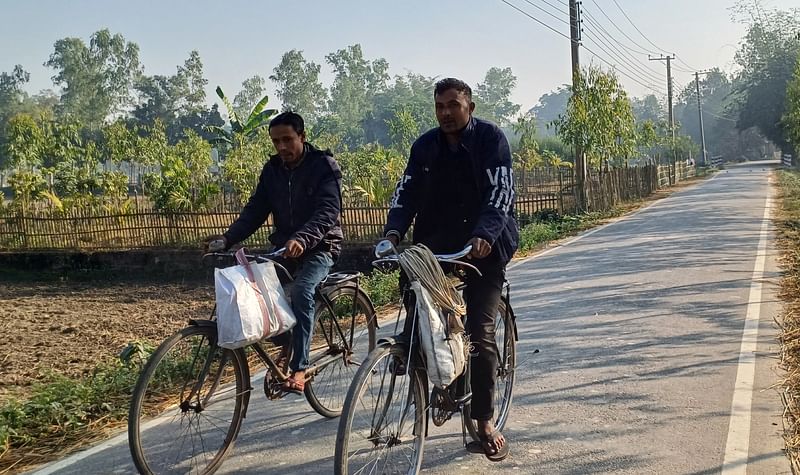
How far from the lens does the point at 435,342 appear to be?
344 cm

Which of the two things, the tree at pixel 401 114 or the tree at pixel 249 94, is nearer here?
the tree at pixel 401 114

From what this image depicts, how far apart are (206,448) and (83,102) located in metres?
84.8

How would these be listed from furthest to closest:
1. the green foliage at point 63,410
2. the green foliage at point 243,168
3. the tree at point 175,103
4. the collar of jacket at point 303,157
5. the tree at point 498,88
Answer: the tree at point 498,88, the tree at point 175,103, the green foliage at point 243,168, the green foliage at point 63,410, the collar of jacket at point 303,157

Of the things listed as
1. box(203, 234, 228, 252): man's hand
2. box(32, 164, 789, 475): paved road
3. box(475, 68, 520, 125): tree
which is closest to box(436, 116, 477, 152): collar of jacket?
box(203, 234, 228, 252): man's hand

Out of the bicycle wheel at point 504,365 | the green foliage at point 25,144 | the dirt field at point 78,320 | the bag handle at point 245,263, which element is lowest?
the dirt field at point 78,320

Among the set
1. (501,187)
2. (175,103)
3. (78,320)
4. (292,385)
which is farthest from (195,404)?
(175,103)

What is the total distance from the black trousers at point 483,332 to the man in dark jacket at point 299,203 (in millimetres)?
961

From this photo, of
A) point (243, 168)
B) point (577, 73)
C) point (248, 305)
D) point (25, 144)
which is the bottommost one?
point (248, 305)

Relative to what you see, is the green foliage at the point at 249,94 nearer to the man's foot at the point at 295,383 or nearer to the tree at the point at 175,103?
the tree at the point at 175,103

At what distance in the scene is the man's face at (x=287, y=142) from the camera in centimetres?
464

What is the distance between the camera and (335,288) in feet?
15.8

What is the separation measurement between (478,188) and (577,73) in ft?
67.7

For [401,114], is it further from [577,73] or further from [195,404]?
[195,404]

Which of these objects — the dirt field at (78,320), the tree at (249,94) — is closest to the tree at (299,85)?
the tree at (249,94)
